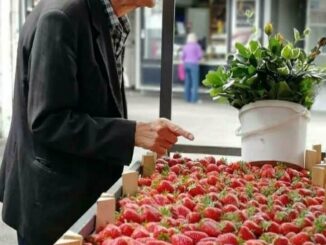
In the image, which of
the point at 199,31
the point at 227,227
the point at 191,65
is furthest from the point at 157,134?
the point at 199,31

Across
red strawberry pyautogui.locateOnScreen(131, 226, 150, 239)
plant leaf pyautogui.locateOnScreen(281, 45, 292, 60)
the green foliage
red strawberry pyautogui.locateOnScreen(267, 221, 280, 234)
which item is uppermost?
plant leaf pyautogui.locateOnScreen(281, 45, 292, 60)

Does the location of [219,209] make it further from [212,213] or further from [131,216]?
[131,216]

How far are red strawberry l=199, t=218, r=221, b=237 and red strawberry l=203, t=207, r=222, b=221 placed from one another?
78mm

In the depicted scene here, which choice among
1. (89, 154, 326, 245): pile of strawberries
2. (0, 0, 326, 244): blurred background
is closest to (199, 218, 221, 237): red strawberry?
(89, 154, 326, 245): pile of strawberries

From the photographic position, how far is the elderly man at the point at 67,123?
1882 millimetres

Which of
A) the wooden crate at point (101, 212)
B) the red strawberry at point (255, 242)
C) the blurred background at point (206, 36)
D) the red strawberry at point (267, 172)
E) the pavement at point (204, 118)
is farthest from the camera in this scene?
the blurred background at point (206, 36)

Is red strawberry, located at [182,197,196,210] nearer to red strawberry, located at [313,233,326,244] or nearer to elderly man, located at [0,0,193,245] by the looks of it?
elderly man, located at [0,0,193,245]

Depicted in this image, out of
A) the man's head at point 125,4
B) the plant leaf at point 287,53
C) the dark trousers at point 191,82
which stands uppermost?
the man's head at point 125,4

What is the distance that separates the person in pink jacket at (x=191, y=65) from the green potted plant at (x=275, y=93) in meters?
9.69

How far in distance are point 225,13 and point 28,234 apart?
1246cm

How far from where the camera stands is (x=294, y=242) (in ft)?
5.28

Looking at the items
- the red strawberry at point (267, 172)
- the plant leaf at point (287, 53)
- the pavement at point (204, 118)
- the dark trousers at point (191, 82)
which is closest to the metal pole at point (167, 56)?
the plant leaf at point (287, 53)

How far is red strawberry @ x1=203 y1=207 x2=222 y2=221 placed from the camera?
5.88ft

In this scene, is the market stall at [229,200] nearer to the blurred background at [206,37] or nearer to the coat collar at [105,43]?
the coat collar at [105,43]
